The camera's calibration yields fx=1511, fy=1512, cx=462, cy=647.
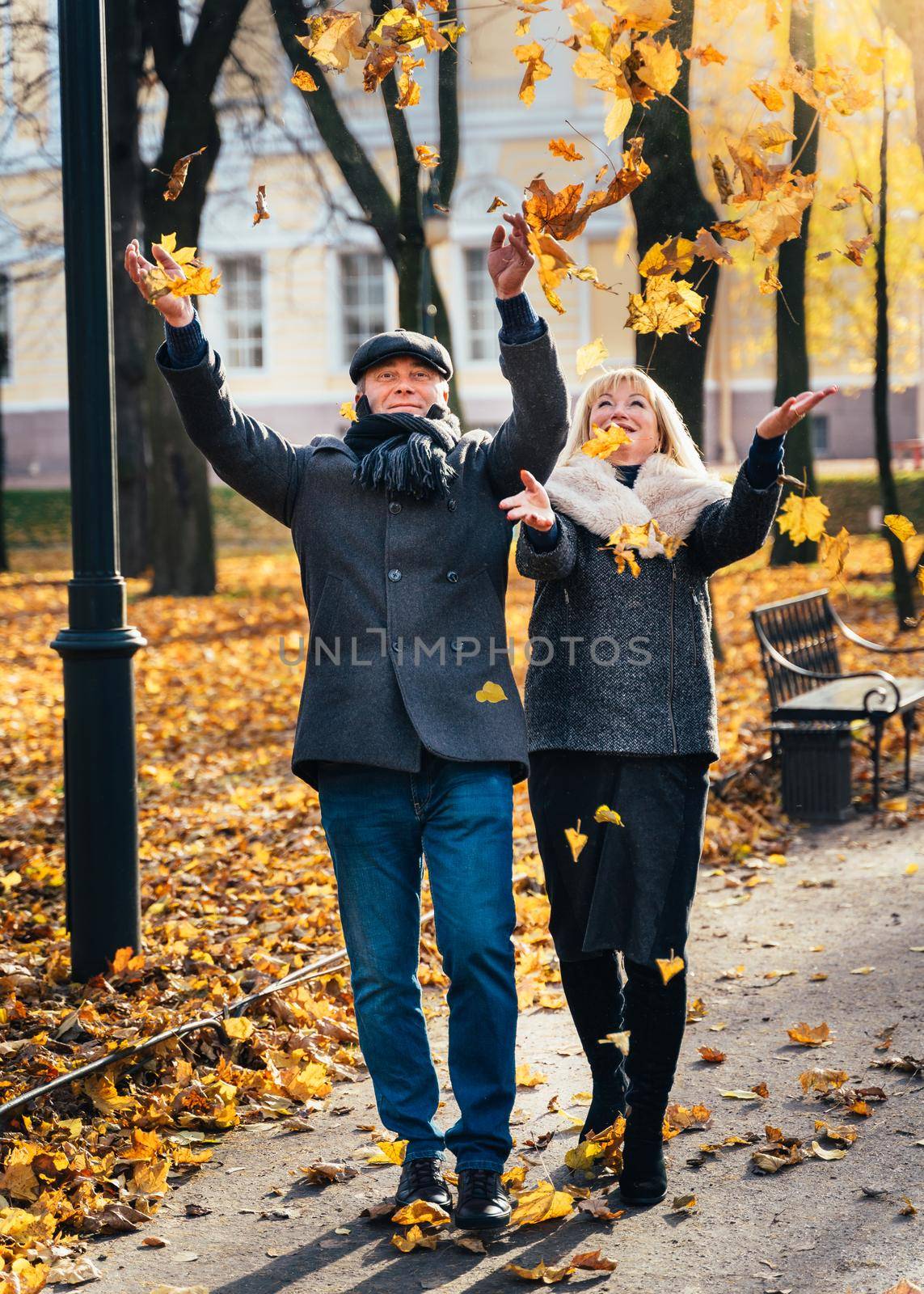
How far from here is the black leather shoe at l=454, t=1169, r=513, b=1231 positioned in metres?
3.25

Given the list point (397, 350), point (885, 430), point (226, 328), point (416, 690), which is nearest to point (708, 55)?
point (397, 350)

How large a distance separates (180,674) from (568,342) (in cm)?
1917

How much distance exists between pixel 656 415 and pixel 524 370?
19.2 inches

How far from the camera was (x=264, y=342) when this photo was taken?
33.1 meters

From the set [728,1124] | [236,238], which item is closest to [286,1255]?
[728,1124]

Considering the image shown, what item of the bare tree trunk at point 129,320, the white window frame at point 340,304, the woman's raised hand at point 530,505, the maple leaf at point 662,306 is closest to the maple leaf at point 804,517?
the maple leaf at point 662,306

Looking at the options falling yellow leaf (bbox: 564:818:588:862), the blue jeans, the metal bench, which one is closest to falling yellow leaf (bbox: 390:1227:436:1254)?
the blue jeans

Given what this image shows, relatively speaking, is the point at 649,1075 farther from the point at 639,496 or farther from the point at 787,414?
the point at 787,414

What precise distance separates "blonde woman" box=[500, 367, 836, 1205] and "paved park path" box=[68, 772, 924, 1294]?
247mm

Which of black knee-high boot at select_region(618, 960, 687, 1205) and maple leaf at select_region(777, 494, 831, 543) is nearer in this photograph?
black knee-high boot at select_region(618, 960, 687, 1205)

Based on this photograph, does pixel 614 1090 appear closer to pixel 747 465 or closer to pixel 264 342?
pixel 747 465

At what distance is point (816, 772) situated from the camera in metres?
7.32

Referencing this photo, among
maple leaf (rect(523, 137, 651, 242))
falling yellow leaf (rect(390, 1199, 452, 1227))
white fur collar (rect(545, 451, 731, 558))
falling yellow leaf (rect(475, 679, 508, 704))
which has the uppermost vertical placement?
maple leaf (rect(523, 137, 651, 242))

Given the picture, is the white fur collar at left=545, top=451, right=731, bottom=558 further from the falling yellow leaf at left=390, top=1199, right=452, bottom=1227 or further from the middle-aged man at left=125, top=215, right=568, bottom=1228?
the falling yellow leaf at left=390, top=1199, right=452, bottom=1227
